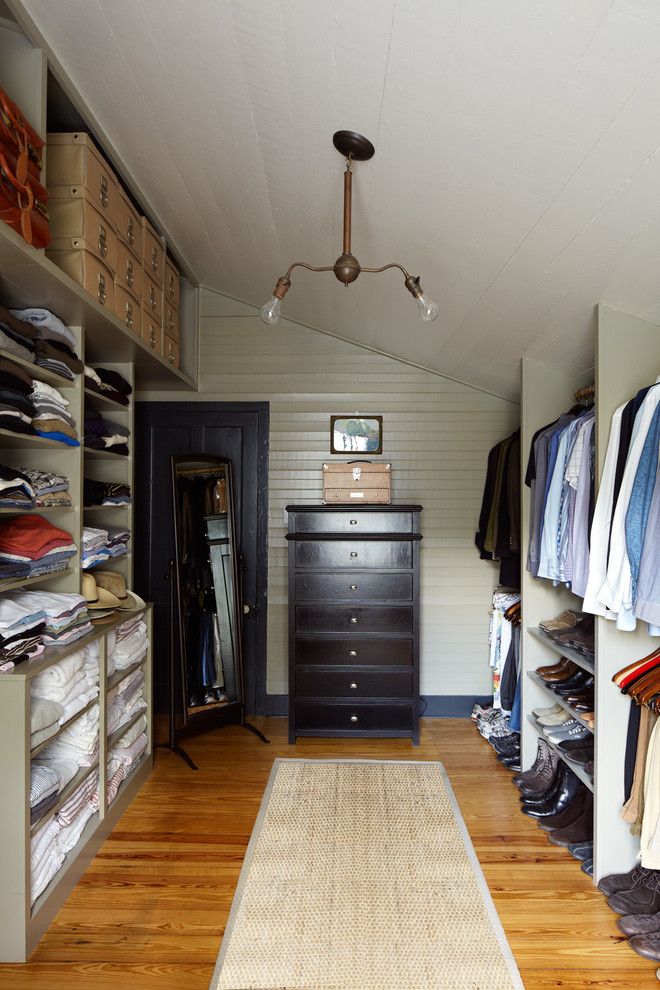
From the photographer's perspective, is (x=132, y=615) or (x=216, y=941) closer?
(x=216, y=941)

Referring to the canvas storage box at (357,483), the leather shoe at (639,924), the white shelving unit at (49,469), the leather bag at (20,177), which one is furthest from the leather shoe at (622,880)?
the leather bag at (20,177)

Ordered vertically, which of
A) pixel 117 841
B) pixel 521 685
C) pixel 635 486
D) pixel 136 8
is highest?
pixel 136 8

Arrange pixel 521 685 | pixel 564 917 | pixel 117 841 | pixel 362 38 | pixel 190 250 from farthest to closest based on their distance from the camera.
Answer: pixel 190 250 < pixel 521 685 < pixel 117 841 < pixel 564 917 < pixel 362 38

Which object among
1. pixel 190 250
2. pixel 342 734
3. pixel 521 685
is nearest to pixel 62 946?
pixel 342 734

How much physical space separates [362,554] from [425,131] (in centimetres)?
241

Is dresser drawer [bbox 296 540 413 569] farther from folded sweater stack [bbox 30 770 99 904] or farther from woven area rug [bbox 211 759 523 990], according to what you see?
folded sweater stack [bbox 30 770 99 904]

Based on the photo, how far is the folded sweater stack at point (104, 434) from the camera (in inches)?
114

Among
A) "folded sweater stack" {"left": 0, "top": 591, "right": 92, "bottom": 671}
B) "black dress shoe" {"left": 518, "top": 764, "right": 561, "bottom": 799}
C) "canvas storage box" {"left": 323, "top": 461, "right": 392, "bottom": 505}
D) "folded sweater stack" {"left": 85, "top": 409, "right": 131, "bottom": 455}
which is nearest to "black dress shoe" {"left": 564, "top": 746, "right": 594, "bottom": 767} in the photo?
"black dress shoe" {"left": 518, "top": 764, "right": 561, "bottom": 799}

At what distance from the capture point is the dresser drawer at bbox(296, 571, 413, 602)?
3.77 meters

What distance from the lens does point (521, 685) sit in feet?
11.1

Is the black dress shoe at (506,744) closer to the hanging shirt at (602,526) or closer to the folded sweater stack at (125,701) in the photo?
the hanging shirt at (602,526)

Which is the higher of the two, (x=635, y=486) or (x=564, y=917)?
(x=635, y=486)

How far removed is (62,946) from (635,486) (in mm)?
2409

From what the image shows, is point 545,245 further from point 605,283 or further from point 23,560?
point 23,560
